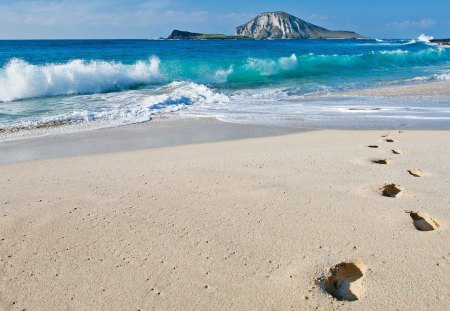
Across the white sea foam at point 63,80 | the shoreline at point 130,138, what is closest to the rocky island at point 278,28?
the white sea foam at point 63,80

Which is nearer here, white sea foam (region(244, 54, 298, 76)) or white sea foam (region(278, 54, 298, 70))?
white sea foam (region(244, 54, 298, 76))

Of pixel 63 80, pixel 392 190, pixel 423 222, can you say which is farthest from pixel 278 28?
pixel 423 222

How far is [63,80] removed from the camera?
17.3 m

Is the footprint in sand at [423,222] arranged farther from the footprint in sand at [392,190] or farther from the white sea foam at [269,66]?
the white sea foam at [269,66]

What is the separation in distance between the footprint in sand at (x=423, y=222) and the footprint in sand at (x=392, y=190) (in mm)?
449

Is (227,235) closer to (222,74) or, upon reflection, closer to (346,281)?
(346,281)

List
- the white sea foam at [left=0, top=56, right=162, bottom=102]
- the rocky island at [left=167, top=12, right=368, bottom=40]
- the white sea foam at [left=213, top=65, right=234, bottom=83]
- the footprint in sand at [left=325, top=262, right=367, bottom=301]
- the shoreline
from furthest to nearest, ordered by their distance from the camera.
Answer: the rocky island at [left=167, top=12, right=368, bottom=40] < the white sea foam at [left=213, top=65, right=234, bottom=83] < the white sea foam at [left=0, top=56, right=162, bottom=102] < the shoreline < the footprint in sand at [left=325, top=262, right=367, bottom=301]

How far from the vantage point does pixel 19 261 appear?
9.29 ft

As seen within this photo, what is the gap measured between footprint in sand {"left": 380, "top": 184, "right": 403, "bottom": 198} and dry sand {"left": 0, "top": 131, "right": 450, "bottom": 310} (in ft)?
0.15

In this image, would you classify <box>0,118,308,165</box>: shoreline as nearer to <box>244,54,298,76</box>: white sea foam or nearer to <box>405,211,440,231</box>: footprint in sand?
<box>405,211,440,231</box>: footprint in sand

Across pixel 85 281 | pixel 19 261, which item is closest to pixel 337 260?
pixel 85 281

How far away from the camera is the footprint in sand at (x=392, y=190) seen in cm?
388

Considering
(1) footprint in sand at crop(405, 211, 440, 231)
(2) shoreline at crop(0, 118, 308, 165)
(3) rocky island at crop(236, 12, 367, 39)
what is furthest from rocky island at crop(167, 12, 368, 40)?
(1) footprint in sand at crop(405, 211, 440, 231)

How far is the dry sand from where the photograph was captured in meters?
2.45
